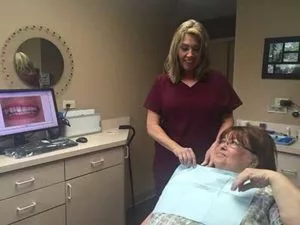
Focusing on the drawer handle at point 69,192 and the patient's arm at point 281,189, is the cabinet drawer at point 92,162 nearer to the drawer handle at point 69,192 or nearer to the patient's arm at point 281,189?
the drawer handle at point 69,192

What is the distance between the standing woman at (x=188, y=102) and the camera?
65.3 inches

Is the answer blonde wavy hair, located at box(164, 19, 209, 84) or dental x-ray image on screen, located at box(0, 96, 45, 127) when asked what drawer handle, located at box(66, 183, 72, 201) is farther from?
blonde wavy hair, located at box(164, 19, 209, 84)

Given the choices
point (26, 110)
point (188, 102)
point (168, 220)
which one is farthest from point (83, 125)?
point (168, 220)

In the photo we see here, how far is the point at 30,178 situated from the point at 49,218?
1.02 feet

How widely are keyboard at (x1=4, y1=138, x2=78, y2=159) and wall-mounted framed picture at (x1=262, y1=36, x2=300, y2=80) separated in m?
1.73

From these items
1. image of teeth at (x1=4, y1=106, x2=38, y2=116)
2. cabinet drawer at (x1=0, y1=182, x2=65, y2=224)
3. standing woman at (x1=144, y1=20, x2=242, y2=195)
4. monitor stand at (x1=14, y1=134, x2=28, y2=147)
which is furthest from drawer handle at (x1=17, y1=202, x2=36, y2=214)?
standing woman at (x1=144, y1=20, x2=242, y2=195)

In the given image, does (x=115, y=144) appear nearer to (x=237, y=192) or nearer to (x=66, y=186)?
(x=66, y=186)

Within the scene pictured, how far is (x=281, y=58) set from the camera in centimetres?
267

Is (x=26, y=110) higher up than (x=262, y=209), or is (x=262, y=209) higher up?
(x=26, y=110)

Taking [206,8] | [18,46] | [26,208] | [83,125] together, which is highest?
[206,8]

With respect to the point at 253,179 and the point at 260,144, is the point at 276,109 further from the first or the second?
the point at 253,179

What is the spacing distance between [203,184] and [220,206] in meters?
0.13

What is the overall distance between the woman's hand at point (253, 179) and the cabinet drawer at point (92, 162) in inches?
48.8

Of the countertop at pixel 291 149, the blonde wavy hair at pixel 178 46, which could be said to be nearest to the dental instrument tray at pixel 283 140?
the countertop at pixel 291 149
